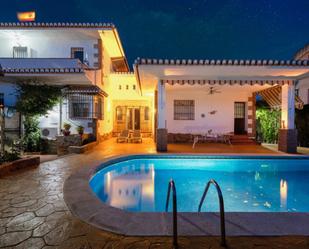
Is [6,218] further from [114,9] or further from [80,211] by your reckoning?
[114,9]

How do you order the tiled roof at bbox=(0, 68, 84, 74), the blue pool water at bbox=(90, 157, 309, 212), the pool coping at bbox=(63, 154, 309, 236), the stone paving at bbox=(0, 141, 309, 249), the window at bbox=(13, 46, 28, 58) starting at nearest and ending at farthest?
the stone paving at bbox=(0, 141, 309, 249), the pool coping at bbox=(63, 154, 309, 236), the blue pool water at bbox=(90, 157, 309, 212), the tiled roof at bbox=(0, 68, 84, 74), the window at bbox=(13, 46, 28, 58)

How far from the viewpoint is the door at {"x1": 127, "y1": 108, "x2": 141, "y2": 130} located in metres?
20.4

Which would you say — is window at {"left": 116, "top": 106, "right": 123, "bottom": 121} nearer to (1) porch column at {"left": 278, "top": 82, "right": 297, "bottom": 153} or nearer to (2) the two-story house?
(2) the two-story house

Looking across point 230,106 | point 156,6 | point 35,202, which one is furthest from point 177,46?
point 35,202

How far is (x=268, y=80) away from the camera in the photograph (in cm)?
1085

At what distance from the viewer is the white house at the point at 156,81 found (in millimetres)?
9914

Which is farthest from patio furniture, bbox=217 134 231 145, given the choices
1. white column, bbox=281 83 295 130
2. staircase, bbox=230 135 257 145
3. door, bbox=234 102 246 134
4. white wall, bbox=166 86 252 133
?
white column, bbox=281 83 295 130

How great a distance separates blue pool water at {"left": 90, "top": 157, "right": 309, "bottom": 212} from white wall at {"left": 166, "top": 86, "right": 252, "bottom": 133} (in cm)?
620

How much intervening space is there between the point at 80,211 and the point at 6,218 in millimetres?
1269

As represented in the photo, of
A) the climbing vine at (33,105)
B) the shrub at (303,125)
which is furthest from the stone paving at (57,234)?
the shrub at (303,125)

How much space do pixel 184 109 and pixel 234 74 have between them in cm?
603

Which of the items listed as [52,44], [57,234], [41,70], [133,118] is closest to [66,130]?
[41,70]

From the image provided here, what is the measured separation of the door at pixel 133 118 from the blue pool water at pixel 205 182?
1091 cm

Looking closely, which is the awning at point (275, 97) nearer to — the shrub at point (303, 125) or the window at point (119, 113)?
the shrub at point (303, 125)
